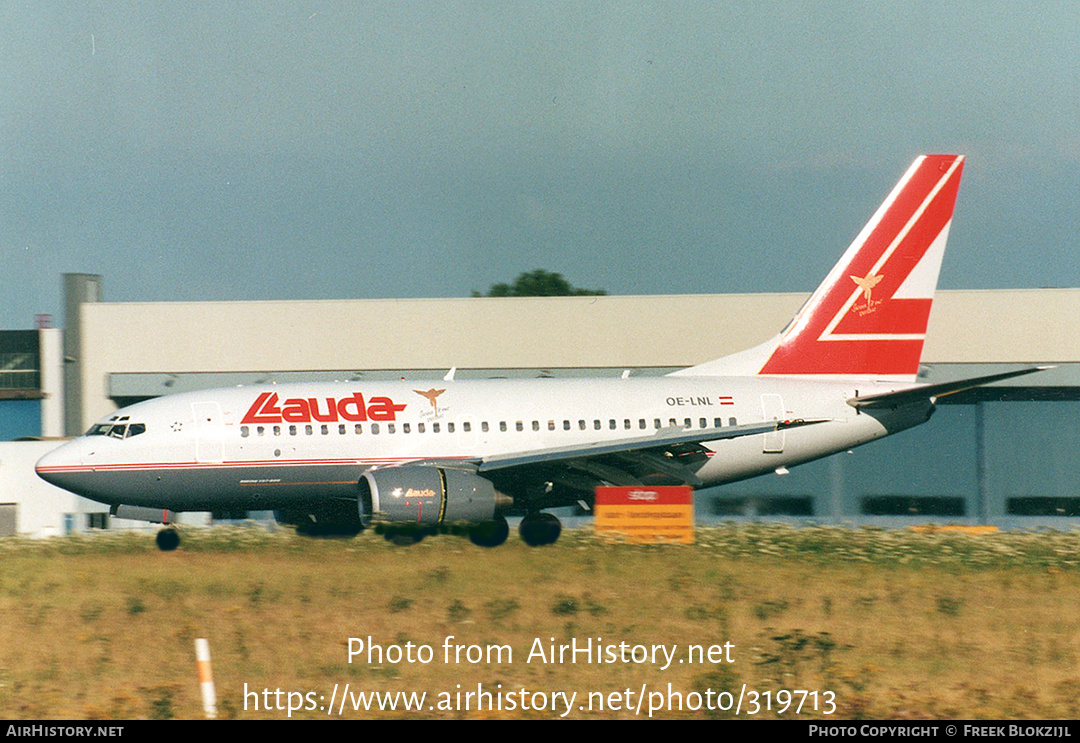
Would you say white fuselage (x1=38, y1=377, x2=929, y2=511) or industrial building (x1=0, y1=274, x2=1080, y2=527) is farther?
industrial building (x1=0, y1=274, x2=1080, y2=527)

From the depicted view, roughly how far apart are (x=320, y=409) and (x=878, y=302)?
14173mm

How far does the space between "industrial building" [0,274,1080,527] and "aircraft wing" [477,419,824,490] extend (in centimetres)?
1345

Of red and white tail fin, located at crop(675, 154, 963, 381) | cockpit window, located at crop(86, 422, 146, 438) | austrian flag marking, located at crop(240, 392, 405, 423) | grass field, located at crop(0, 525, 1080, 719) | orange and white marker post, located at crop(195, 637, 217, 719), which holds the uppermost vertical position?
red and white tail fin, located at crop(675, 154, 963, 381)

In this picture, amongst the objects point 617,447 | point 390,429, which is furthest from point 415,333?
point 617,447

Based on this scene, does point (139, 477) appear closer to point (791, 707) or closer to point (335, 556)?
point (335, 556)

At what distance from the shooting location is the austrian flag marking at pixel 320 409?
2598cm

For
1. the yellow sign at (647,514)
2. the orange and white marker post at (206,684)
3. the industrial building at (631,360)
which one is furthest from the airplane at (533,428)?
the orange and white marker post at (206,684)

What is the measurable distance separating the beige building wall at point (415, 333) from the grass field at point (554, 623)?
55.3 feet

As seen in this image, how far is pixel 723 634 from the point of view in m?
14.7

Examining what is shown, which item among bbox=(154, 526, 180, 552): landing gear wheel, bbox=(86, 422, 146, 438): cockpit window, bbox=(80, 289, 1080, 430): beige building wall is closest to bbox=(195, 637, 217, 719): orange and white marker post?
bbox=(154, 526, 180, 552): landing gear wheel

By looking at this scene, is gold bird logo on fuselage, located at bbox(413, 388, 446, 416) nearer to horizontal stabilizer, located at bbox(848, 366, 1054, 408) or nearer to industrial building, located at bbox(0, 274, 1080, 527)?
horizontal stabilizer, located at bbox(848, 366, 1054, 408)

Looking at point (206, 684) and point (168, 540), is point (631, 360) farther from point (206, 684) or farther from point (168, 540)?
point (206, 684)

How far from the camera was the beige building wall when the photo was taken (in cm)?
3997
